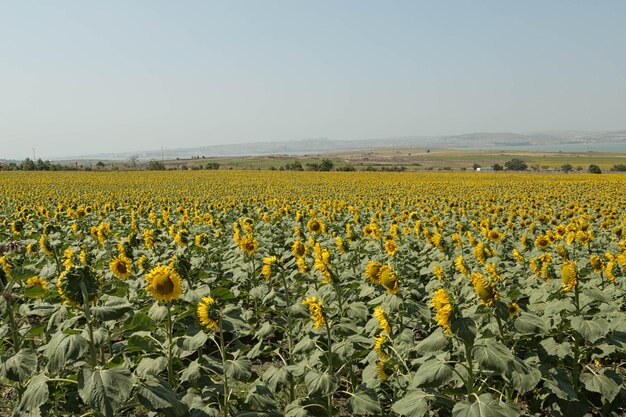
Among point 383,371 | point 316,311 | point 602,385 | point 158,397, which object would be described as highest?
point 316,311

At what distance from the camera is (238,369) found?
3.18 meters

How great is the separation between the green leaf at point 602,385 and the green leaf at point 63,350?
4.02 m

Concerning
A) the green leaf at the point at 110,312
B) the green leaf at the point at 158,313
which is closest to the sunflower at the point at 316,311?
the green leaf at the point at 158,313

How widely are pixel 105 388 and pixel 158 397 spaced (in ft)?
1.01

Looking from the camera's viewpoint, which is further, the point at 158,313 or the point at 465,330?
the point at 158,313

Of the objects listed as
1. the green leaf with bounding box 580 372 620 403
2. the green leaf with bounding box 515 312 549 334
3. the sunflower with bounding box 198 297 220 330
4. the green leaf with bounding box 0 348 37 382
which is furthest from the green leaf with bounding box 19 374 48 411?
the green leaf with bounding box 580 372 620 403

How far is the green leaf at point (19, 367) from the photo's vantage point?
104 inches

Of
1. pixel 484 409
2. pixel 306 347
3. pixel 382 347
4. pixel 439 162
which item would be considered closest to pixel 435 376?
pixel 484 409

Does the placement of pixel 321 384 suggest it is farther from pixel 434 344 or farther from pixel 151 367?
pixel 151 367

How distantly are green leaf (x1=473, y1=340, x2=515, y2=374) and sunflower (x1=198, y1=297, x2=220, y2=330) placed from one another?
1.88 metres

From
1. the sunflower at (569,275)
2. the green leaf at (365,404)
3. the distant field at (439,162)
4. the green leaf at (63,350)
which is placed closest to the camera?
the green leaf at (63,350)

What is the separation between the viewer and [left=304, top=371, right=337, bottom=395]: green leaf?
3113 mm

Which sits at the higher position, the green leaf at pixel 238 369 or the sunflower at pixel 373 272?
the sunflower at pixel 373 272

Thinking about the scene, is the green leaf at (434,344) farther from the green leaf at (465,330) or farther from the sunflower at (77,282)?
the sunflower at (77,282)
